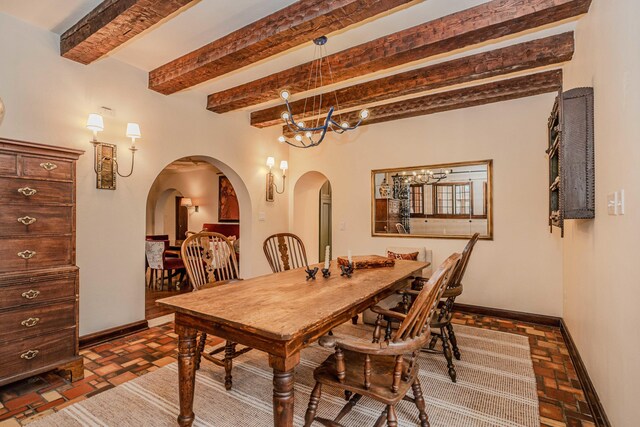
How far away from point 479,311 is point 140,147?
4.31 metres

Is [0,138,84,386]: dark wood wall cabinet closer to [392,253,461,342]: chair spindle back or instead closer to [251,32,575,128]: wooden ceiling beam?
[392,253,461,342]: chair spindle back

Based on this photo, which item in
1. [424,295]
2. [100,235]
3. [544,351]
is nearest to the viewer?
[424,295]

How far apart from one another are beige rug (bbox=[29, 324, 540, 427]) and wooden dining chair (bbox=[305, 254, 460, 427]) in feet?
1.51

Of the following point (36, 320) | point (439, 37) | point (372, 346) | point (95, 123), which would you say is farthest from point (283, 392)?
point (95, 123)

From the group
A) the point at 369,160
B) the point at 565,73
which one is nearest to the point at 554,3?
the point at 565,73

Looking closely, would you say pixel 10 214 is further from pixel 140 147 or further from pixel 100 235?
pixel 140 147

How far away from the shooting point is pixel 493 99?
3871mm

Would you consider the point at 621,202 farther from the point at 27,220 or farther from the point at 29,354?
the point at 29,354

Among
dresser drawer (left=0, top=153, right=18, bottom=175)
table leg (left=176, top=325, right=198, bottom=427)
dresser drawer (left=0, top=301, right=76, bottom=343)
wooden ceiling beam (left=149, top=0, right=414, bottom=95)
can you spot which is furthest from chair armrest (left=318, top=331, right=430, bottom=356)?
dresser drawer (left=0, top=153, right=18, bottom=175)

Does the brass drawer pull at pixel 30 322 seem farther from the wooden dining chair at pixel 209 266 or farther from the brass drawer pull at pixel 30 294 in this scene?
the wooden dining chair at pixel 209 266

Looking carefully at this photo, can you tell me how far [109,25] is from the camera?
92.2 inches

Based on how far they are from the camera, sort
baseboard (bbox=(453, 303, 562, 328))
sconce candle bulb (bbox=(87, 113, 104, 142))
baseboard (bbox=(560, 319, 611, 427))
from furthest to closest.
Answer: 1. baseboard (bbox=(453, 303, 562, 328))
2. sconce candle bulb (bbox=(87, 113, 104, 142))
3. baseboard (bbox=(560, 319, 611, 427))

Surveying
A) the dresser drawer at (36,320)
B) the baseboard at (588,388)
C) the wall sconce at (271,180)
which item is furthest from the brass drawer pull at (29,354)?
the baseboard at (588,388)

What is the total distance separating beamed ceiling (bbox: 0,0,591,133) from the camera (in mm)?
2225
